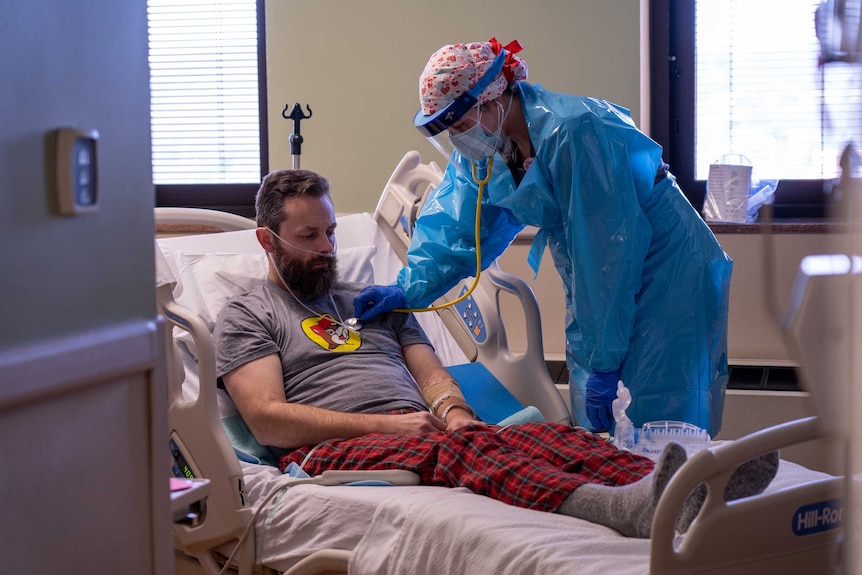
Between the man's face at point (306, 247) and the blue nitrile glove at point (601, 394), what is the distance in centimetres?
76

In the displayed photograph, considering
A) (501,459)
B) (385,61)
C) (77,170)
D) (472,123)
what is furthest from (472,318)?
(77,170)

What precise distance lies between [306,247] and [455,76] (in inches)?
24.1

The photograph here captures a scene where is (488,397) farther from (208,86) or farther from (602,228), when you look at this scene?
(208,86)

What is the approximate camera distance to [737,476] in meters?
1.50

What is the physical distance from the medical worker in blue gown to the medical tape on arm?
0.30 metres

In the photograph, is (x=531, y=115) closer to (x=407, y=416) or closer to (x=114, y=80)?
(x=407, y=416)

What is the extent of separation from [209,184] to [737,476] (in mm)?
2908

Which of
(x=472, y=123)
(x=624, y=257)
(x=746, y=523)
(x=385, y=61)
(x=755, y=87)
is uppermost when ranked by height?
(x=385, y=61)

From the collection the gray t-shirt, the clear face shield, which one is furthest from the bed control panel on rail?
the clear face shield

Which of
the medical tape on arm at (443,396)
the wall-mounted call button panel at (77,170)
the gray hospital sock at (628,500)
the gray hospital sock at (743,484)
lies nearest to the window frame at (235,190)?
the medical tape on arm at (443,396)

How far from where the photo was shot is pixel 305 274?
2.54 meters

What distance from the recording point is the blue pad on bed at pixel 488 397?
2.39 m

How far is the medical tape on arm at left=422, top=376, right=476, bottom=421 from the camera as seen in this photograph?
2.42 metres

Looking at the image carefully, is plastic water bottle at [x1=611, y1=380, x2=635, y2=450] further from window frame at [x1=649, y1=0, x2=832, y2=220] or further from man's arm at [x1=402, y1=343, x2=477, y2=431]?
window frame at [x1=649, y1=0, x2=832, y2=220]
